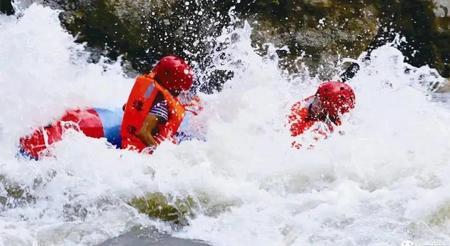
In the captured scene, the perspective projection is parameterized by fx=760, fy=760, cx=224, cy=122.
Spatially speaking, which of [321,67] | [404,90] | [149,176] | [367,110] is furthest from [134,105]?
[321,67]

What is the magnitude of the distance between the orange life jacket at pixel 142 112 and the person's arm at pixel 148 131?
2cm

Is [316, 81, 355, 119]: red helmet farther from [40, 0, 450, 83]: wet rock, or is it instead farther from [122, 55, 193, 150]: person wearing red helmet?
[40, 0, 450, 83]: wet rock

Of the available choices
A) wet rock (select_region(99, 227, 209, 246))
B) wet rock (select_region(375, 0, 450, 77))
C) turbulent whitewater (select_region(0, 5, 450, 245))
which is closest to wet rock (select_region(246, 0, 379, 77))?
wet rock (select_region(375, 0, 450, 77))

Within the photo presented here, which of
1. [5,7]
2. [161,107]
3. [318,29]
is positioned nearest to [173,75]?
[161,107]

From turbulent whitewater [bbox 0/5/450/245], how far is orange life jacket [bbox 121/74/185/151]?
0.44ft

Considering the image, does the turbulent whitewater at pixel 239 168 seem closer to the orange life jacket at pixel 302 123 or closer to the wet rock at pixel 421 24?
the orange life jacket at pixel 302 123

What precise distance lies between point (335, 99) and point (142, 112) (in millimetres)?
1566

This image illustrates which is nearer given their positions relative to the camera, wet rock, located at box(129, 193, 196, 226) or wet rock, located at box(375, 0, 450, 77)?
wet rock, located at box(129, 193, 196, 226)

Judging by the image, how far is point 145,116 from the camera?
19.9 feet

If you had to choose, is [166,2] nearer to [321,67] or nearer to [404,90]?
[321,67]

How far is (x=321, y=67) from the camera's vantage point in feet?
29.2

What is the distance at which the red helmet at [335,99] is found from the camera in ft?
20.3

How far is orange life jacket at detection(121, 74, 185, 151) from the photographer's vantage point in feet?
19.9

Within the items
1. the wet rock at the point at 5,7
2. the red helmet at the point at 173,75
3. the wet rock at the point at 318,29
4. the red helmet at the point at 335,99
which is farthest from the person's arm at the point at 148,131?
A: the wet rock at the point at 5,7
